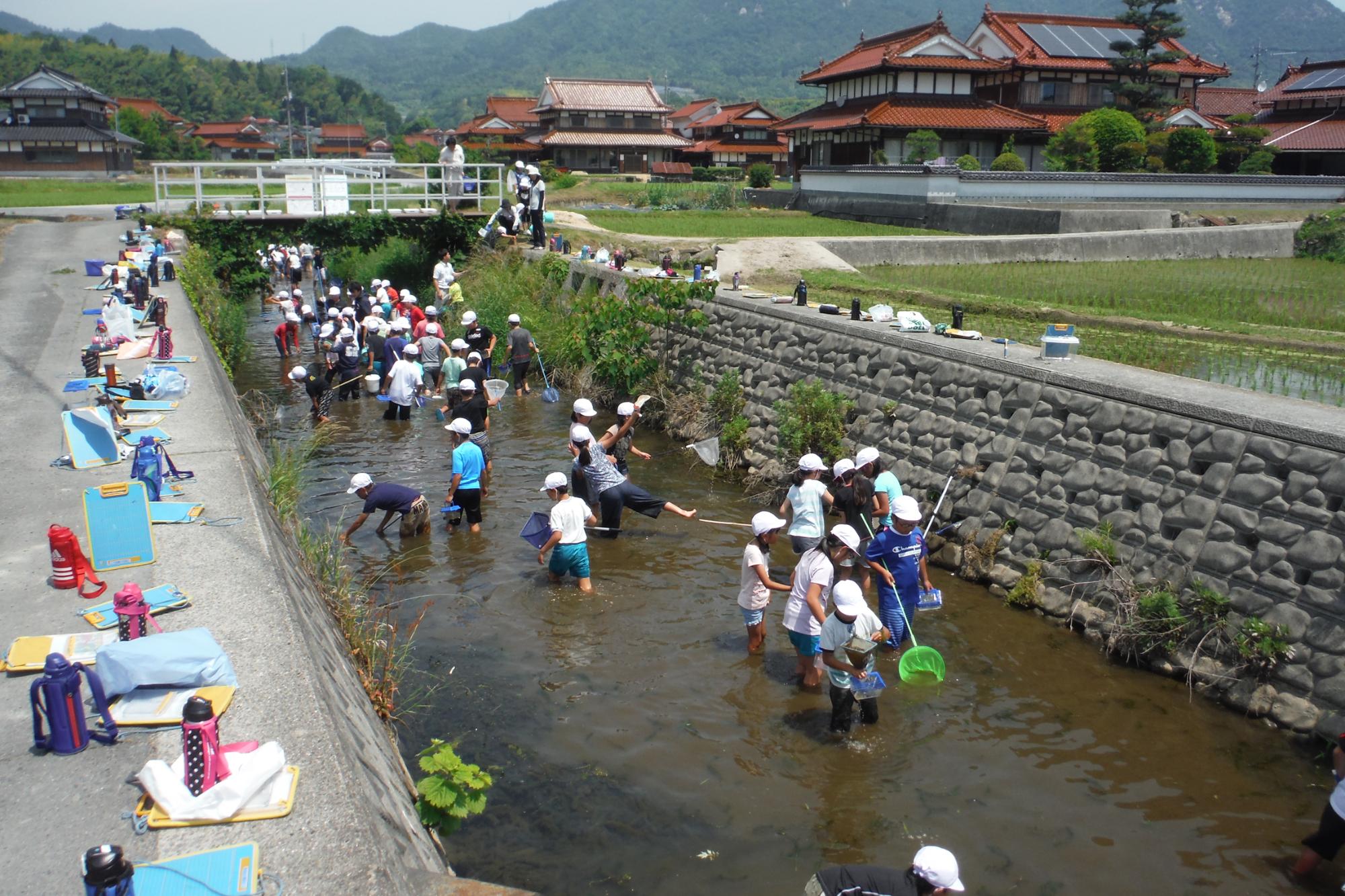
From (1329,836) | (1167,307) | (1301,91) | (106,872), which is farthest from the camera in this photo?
(1301,91)

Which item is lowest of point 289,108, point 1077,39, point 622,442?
point 622,442

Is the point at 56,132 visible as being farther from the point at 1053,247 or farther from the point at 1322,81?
the point at 1322,81

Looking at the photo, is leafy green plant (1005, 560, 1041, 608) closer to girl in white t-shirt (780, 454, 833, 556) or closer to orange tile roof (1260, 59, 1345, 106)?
girl in white t-shirt (780, 454, 833, 556)

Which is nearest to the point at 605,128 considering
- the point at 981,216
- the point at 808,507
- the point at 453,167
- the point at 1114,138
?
the point at 1114,138

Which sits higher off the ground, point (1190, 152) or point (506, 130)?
point (506, 130)

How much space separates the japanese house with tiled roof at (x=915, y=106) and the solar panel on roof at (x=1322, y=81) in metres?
13.0

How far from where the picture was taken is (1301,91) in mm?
43125

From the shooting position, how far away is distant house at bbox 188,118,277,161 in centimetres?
9844

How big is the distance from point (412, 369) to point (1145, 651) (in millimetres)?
11107

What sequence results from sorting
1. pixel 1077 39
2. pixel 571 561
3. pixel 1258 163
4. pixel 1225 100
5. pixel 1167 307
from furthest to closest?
pixel 1225 100 → pixel 1077 39 → pixel 1258 163 → pixel 1167 307 → pixel 571 561

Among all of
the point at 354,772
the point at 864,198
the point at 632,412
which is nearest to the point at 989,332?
the point at 632,412

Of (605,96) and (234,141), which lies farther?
(234,141)

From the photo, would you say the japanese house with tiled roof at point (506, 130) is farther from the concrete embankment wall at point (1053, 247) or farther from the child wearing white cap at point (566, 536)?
the child wearing white cap at point (566, 536)

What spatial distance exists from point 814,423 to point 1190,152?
2678 centimetres
